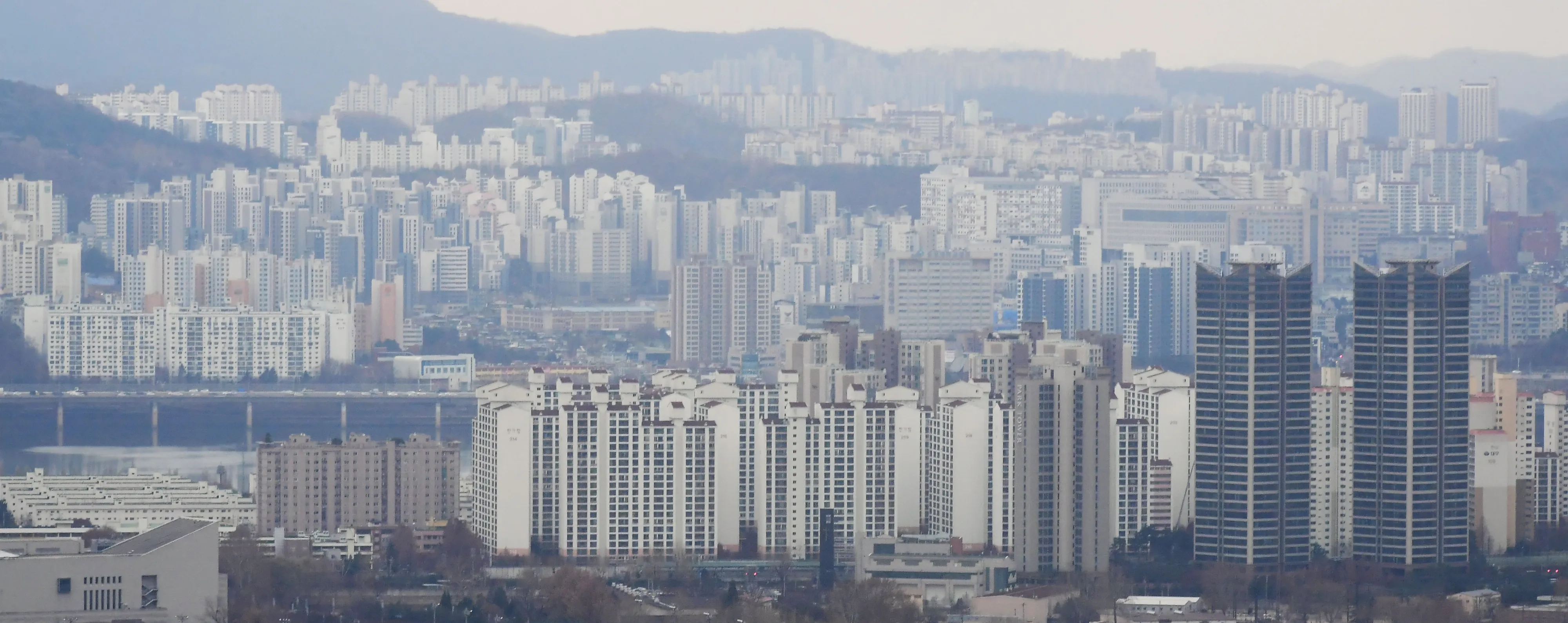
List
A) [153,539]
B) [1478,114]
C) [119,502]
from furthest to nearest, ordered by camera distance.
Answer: [1478,114], [119,502], [153,539]

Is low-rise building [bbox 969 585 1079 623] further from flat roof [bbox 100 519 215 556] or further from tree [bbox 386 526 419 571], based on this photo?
flat roof [bbox 100 519 215 556]

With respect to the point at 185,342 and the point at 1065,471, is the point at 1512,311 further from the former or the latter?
the point at 1065,471

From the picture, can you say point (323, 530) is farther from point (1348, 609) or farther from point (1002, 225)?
point (1002, 225)

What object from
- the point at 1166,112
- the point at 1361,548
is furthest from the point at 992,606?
the point at 1166,112

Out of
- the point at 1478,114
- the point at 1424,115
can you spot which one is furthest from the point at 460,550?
the point at 1424,115

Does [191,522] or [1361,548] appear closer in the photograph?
[191,522]
